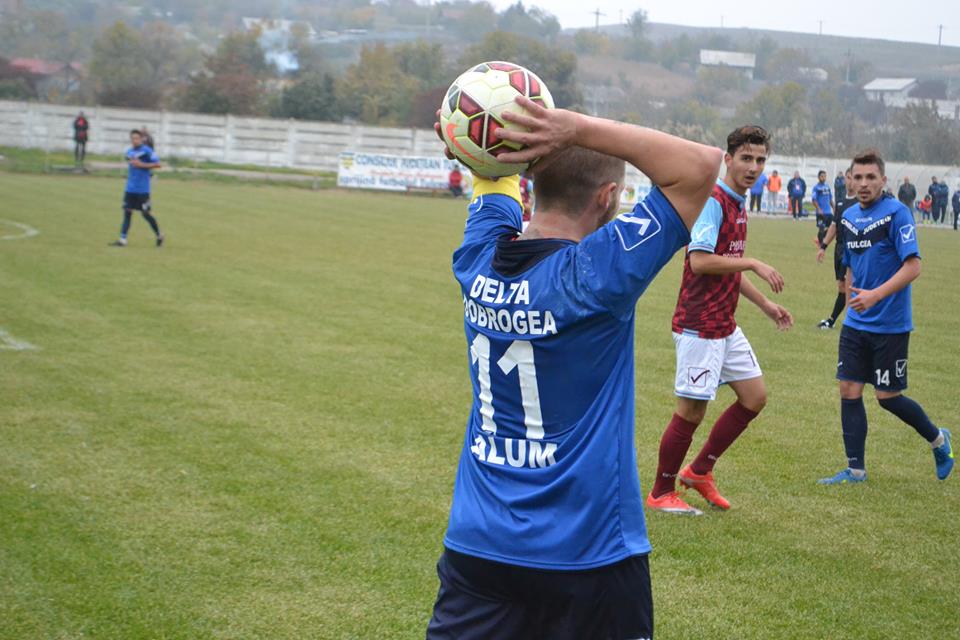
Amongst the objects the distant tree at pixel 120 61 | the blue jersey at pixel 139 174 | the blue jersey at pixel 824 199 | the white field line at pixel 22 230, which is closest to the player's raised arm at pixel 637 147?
the blue jersey at pixel 139 174

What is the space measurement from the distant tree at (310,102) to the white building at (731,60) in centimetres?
7613

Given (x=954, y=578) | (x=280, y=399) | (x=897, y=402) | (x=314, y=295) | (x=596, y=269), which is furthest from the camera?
(x=314, y=295)

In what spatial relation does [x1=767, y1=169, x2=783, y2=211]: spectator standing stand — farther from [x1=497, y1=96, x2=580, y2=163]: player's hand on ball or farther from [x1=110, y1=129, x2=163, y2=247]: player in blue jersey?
[x1=497, y1=96, x2=580, y2=163]: player's hand on ball

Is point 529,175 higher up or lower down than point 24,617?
higher up

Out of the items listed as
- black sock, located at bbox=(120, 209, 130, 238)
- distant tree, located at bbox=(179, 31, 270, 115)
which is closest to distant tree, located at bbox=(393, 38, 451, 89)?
distant tree, located at bbox=(179, 31, 270, 115)

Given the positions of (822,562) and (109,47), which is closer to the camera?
(822,562)

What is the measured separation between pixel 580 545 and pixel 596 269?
0.73m

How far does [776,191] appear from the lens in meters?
42.0

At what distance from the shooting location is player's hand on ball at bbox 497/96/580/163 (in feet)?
8.20

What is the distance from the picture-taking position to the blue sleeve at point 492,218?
3.04 meters

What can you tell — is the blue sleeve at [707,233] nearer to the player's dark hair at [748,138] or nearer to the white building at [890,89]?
the player's dark hair at [748,138]

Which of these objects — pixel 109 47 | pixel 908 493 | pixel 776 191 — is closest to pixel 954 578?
pixel 908 493

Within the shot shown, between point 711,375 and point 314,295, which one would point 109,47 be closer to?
point 314,295

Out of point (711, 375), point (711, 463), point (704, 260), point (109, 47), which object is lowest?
point (711, 463)
